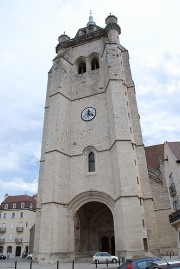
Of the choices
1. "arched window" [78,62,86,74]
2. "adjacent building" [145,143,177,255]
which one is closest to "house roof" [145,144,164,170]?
"adjacent building" [145,143,177,255]

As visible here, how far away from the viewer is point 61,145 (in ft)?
52.7

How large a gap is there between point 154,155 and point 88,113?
8332 mm

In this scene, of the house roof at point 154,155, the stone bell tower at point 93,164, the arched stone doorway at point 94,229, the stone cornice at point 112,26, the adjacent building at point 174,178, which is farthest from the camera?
the house roof at point 154,155

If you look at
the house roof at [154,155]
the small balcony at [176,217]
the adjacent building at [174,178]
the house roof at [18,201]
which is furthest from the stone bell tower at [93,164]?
the house roof at [18,201]

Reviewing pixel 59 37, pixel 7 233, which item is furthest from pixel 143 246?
pixel 7 233

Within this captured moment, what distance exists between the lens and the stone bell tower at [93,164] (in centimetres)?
1295

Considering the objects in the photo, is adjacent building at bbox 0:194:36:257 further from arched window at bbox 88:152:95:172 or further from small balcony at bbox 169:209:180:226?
small balcony at bbox 169:209:180:226

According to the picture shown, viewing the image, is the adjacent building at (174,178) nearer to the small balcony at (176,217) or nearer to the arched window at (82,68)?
the small balcony at (176,217)

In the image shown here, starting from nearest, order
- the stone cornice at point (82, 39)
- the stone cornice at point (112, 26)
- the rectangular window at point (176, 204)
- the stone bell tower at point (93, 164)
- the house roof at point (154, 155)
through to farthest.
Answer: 1. the stone bell tower at point (93, 164)
2. the rectangular window at point (176, 204)
3. the stone cornice at point (112, 26)
4. the house roof at point (154, 155)
5. the stone cornice at point (82, 39)

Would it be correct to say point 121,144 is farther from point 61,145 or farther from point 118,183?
point 61,145

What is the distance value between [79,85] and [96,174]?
7.95m

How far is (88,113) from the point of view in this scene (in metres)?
17.9

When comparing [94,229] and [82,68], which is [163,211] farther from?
[82,68]

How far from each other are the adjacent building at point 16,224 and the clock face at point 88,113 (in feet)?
76.0
